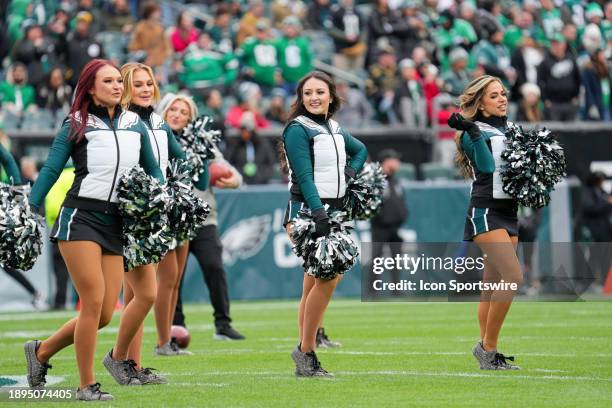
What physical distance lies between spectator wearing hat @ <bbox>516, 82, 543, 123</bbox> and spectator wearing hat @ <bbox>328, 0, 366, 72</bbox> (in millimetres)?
3761

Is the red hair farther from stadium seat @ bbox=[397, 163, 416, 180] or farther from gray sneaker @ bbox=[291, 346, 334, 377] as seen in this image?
stadium seat @ bbox=[397, 163, 416, 180]

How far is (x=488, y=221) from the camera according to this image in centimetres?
788

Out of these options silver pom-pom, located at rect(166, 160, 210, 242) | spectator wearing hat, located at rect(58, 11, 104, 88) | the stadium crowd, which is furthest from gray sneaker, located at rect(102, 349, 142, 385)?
spectator wearing hat, located at rect(58, 11, 104, 88)

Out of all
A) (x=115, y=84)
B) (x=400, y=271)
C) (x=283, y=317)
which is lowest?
(x=283, y=317)

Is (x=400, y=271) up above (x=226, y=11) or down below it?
below

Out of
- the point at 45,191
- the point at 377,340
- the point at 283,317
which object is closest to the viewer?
the point at 45,191

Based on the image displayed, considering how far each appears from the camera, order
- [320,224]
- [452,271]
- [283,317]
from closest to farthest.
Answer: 1. [320,224]
2. [452,271]
3. [283,317]

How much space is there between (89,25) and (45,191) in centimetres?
1243

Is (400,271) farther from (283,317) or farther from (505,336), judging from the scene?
(283,317)

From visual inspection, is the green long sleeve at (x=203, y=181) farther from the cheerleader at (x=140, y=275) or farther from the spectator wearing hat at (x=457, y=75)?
the spectator wearing hat at (x=457, y=75)

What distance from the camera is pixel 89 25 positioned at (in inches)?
731

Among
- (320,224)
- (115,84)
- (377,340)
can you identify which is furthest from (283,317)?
(115,84)

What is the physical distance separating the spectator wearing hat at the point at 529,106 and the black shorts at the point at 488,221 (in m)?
9.47

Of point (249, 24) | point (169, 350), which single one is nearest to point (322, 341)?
point (169, 350)
